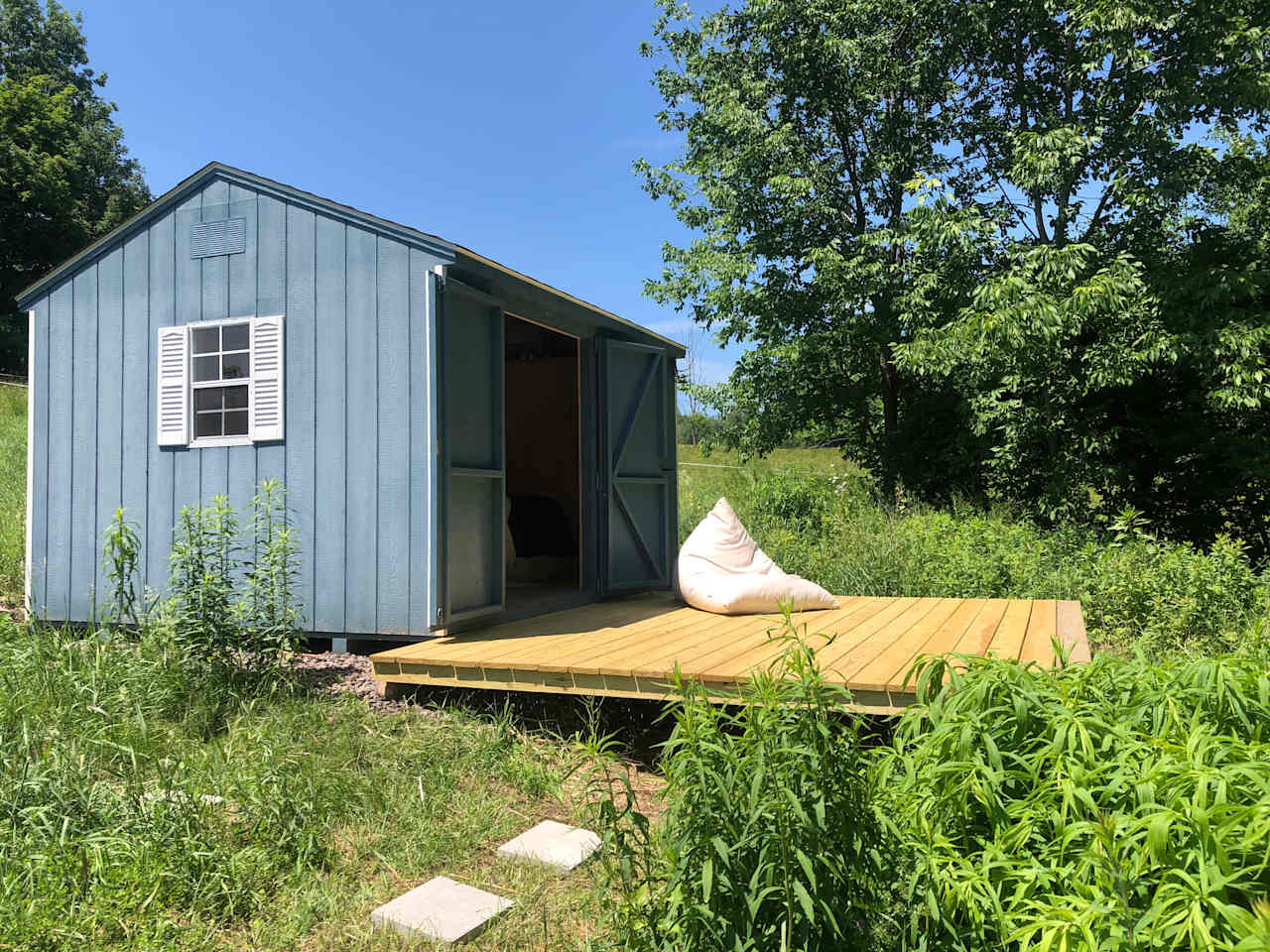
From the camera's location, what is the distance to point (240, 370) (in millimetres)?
5371

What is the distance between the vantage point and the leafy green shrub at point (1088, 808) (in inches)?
62.1

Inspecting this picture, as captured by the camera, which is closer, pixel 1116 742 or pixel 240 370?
pixel 1116 742

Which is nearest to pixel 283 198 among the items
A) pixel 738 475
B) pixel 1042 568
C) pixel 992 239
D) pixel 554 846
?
pixel 554 846

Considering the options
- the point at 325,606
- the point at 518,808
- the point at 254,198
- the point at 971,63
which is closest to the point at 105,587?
the point at 325,606

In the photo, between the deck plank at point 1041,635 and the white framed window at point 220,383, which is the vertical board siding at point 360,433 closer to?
the white framed window at point 220,383

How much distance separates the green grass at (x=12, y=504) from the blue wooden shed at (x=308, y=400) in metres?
1.30

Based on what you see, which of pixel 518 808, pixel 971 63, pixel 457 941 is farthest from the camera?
pixel 971 63

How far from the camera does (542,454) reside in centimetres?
873

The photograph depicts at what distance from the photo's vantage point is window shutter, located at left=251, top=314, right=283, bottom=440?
5215mm

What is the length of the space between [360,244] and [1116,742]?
14.7ft

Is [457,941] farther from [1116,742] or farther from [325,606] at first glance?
[325,606]

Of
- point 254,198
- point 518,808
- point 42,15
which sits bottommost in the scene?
point 518,808

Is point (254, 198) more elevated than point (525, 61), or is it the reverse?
point (525, 61)

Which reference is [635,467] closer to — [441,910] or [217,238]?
[217,238]
